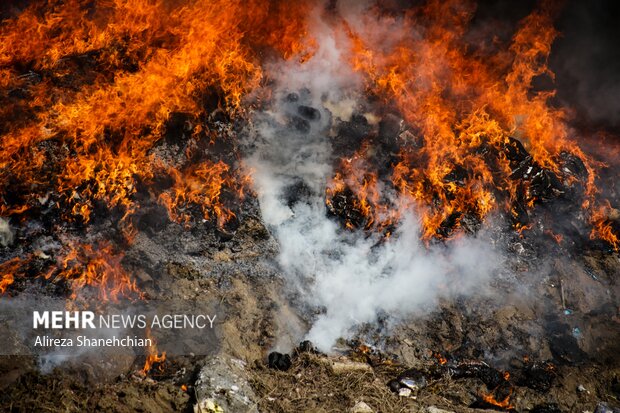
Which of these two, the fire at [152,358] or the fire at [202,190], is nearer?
the fire at [152,358]

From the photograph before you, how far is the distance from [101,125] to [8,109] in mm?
1479

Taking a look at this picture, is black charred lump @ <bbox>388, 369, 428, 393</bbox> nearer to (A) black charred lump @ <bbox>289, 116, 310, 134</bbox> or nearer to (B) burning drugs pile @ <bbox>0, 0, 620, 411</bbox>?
(B) burning drugs pile @ <bbox>0, 0, 620, 411</bbox>

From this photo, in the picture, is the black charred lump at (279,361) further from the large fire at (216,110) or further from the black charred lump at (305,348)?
the large fire at (216,110)

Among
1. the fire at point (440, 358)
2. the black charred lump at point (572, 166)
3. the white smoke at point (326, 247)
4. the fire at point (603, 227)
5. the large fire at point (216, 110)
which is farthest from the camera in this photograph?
the black charred lump at point (572, 166)

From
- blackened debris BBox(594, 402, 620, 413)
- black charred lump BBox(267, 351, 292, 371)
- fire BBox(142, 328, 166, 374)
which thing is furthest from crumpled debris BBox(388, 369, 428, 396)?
fire BBox(142, 328, 166, 374)

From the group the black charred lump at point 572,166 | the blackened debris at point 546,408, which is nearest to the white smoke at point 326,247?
the blackened debris at point 546,408

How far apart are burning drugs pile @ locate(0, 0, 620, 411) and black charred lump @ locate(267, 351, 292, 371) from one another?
34 millimetres

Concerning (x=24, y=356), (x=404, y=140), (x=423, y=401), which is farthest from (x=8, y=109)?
(x=423, y=401)

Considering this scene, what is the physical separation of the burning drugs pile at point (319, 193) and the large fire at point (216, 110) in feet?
0.13

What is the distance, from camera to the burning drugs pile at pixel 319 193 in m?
6.33

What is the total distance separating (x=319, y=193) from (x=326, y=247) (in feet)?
3.56

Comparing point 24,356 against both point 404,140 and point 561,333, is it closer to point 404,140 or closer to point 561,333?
point 404,140

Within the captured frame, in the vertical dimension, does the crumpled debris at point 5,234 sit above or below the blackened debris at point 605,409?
above

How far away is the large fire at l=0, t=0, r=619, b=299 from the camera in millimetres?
6918
